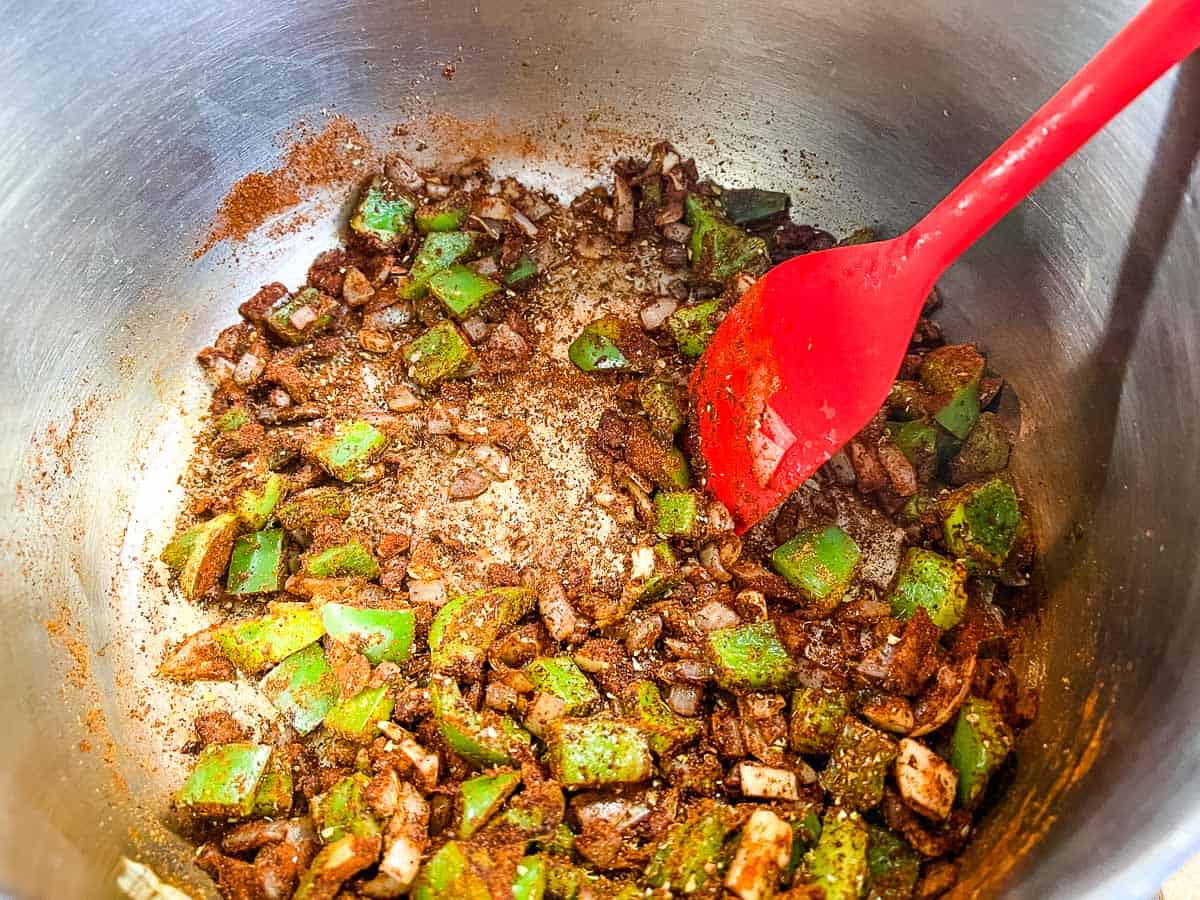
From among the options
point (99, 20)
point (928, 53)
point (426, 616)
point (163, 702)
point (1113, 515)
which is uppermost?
point (99, 20)

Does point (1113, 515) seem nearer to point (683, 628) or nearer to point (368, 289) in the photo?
point (683, 628)

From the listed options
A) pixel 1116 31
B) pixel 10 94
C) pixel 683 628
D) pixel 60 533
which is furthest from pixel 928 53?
pixel 60 533

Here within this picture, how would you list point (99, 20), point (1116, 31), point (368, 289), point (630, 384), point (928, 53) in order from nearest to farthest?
1. point (1116, 31)
2. point (99, 20)
3. point (928, 53)
4. point (630, 384)
5. point (368, 289)

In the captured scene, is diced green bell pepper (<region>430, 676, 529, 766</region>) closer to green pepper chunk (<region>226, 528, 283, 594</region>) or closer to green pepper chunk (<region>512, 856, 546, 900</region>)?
green pepper chunk (<region>512, 856, 546, 900</region>)

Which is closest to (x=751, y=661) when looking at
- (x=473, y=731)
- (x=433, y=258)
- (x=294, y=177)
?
(x=473, y=731)

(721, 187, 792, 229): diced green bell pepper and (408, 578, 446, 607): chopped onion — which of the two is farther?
(721, 187, 792, 229): diced green bell pepper

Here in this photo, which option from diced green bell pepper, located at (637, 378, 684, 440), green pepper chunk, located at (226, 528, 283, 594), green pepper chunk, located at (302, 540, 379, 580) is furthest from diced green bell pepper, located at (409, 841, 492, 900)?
diced green bell pepper, located at (637, 378, 684, 440)

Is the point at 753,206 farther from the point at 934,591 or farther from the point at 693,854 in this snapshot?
the point at 693,854

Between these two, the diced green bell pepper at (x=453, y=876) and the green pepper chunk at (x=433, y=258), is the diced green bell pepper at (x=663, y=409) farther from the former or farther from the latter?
the diced green bell pepper at (x=453, y=876)
